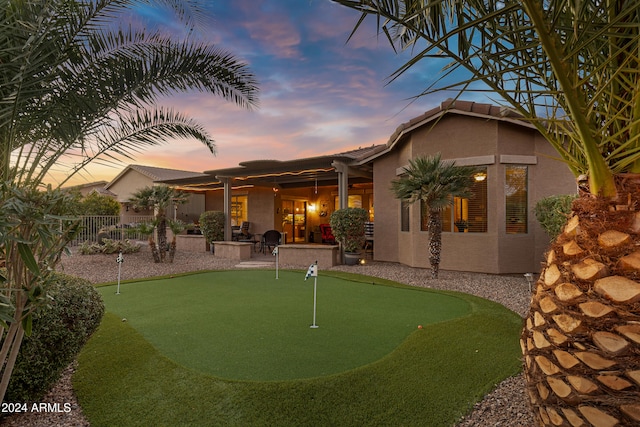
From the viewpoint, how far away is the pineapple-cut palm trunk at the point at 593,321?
125 centimetres

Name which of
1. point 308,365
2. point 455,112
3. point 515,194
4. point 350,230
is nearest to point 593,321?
point 308,365

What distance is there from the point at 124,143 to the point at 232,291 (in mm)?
4575

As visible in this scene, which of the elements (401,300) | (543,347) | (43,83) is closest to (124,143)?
(43,83)

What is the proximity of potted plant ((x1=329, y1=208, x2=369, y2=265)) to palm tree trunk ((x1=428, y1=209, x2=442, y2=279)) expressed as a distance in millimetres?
2681

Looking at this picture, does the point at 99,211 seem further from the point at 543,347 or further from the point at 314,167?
the point at 543,347

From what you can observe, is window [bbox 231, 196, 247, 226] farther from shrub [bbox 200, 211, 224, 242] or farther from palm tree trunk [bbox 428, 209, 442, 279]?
palm tree trunk [bbox 428, 209, 442, 279]

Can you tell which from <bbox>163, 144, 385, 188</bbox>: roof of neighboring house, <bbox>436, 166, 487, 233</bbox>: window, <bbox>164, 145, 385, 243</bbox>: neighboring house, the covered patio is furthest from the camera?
<bbox>164, 145, 385, 243</bbox>: neighboring house

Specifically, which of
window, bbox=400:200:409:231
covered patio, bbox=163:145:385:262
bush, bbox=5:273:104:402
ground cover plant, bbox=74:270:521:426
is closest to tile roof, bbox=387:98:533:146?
window, bbox=400:200:409:231

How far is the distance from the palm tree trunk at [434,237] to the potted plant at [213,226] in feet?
30.9

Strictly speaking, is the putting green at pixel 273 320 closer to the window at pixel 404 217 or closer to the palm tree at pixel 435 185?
the palm tree at pixel 435 185

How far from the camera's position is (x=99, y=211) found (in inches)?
854

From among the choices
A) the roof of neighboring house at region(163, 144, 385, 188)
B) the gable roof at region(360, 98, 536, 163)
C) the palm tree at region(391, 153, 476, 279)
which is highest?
the gable roof at region(360, 98, 536, 163)

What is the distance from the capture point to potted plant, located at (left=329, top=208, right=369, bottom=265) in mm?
10891

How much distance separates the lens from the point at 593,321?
51.5 inches
